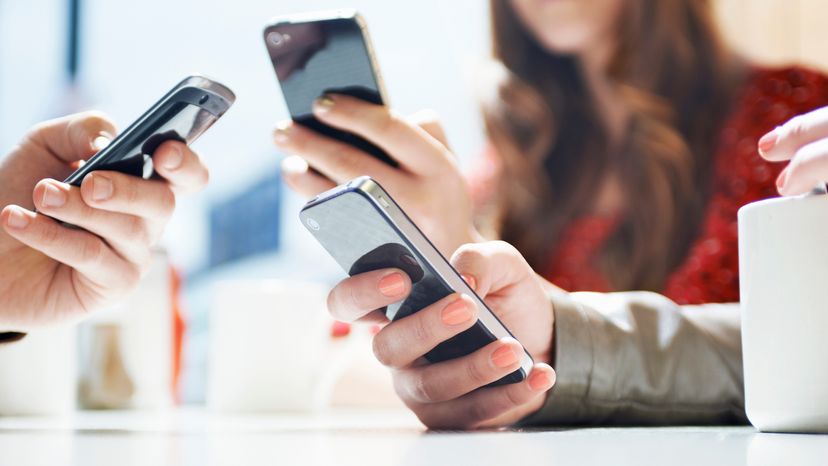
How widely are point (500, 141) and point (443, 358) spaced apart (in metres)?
1.08

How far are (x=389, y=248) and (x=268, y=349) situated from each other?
1.62 feet

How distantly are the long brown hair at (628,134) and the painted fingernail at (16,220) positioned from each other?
1.07 m

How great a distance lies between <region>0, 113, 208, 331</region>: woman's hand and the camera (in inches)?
24.7

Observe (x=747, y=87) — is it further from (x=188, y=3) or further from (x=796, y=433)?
(x=188, y=3)

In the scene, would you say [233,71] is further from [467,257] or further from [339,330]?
[467,257]

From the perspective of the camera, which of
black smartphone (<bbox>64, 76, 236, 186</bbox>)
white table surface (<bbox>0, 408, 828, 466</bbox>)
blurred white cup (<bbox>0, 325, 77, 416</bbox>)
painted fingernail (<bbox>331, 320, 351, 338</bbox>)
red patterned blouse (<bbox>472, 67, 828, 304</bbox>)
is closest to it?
white table surface (<bbox>0, 408, 828, 466</bbox>)

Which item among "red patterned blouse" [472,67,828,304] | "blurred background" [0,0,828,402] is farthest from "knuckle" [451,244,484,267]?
"blurred background" [0,0,828,402]

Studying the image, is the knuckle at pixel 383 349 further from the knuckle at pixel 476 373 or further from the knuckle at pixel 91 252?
the knuckle at pixel 91 252

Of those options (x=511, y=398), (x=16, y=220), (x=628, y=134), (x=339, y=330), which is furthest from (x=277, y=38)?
(x=628, y=134)

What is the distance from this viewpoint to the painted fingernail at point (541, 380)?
1.95 ft

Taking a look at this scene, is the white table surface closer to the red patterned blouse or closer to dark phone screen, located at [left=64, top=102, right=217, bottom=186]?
dark phone screen, located at [left=64, top=102, right=217, bottom=186]

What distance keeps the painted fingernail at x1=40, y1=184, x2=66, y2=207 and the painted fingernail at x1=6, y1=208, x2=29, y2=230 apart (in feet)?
0.10

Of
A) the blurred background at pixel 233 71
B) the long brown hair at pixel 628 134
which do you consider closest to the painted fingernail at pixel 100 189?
the long brown hair at pixel 628 134

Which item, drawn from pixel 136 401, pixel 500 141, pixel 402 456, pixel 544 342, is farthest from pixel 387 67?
pixel 402 456
